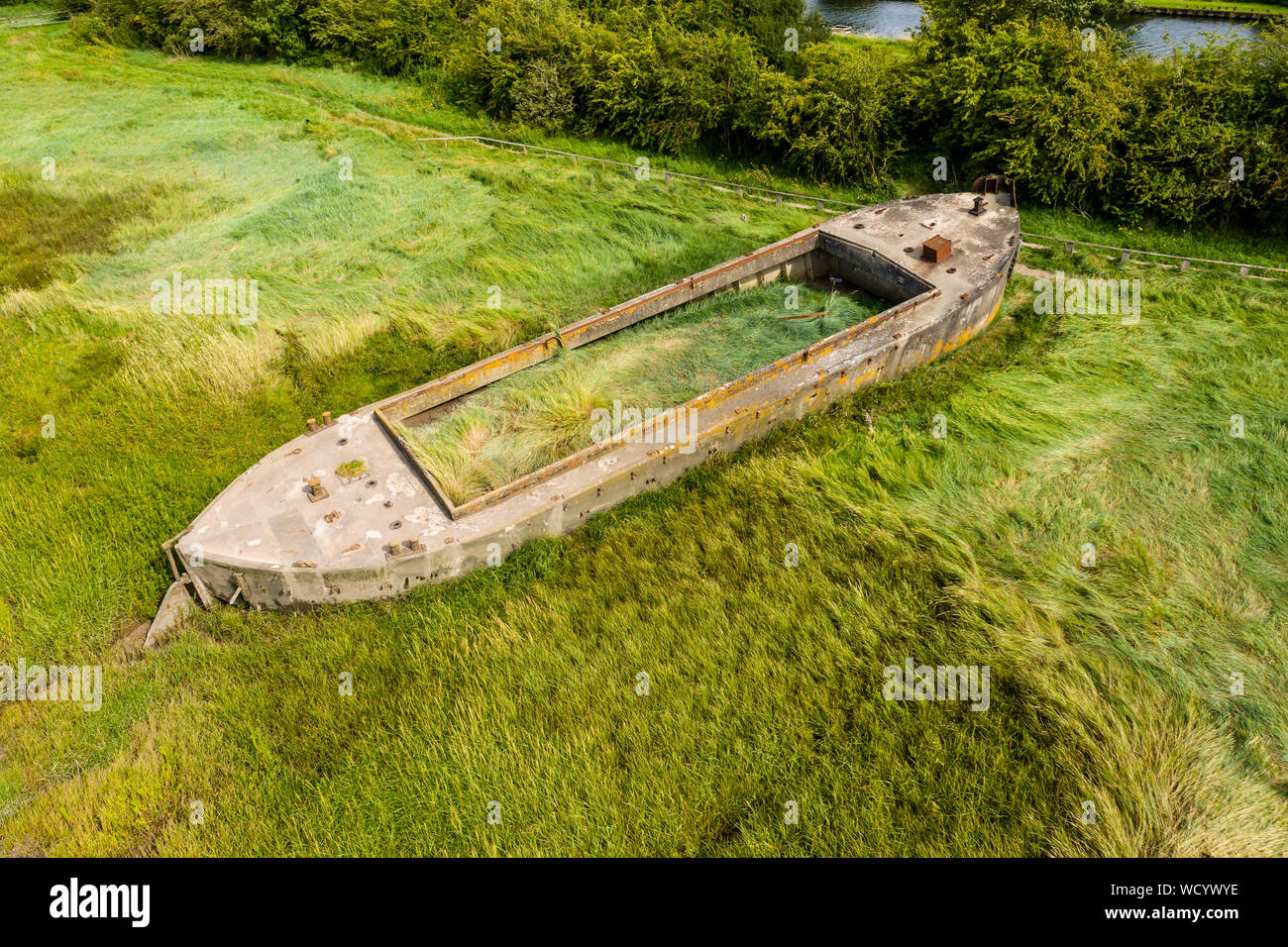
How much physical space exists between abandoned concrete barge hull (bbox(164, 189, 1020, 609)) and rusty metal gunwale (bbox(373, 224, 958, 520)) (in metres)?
0.02

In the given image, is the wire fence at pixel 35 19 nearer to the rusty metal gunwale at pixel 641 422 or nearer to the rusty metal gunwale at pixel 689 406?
the rusty metal gunwale at pixel 641 422

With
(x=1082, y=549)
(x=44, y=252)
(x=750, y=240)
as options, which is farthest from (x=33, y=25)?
(x=1082, y=549)

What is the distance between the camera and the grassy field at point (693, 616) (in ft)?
23.6

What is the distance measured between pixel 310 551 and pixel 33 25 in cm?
4569

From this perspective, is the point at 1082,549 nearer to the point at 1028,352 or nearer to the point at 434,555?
the point at 1028,352

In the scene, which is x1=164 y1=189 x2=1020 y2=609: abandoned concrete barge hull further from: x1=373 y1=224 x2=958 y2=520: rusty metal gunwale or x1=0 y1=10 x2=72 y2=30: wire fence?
x1=0 y1=10 x2=72 y2=30: wire fence

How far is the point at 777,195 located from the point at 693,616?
Result: 49.0ft

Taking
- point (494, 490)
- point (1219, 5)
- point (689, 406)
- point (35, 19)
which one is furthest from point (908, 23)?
point (35, 19)

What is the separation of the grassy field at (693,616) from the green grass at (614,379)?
1.54 meters

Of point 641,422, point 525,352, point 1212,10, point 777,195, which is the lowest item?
point 641,422

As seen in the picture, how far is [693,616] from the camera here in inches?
358

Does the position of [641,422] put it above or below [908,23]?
below

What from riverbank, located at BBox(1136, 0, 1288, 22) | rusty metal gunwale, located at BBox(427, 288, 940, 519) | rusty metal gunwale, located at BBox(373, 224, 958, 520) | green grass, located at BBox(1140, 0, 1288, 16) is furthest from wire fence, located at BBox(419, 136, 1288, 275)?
green grass, located at BBox(1140, 0, 1288, 16)

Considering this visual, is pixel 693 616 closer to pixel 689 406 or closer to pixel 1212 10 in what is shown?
pixel 689 406
